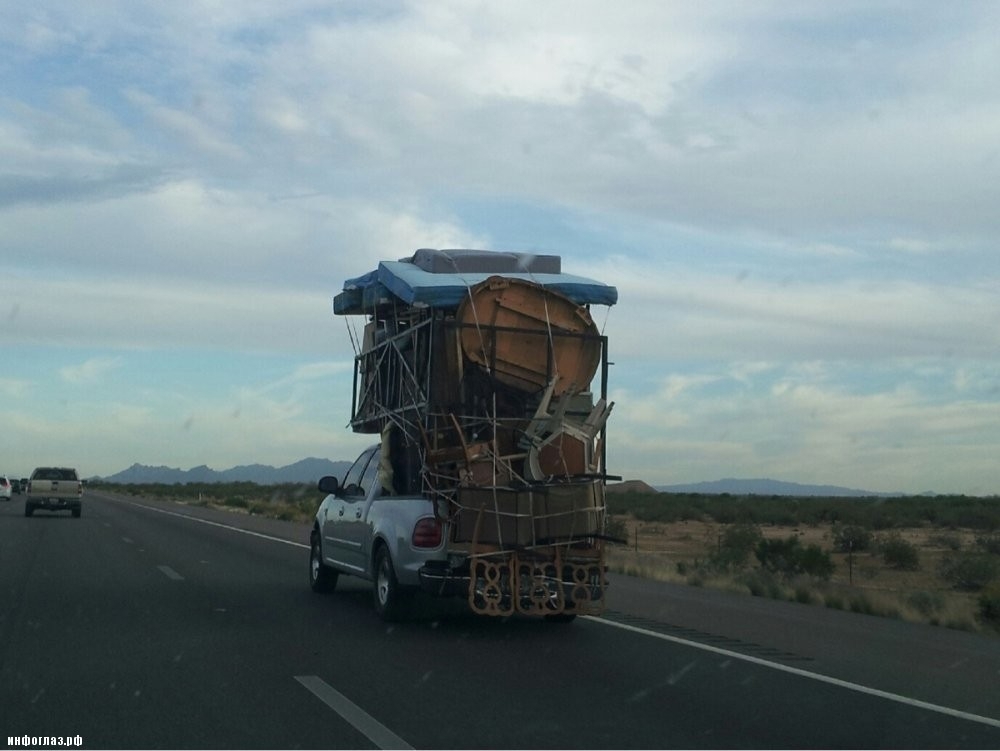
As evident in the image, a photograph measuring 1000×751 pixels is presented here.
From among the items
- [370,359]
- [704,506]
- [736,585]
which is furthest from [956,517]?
[370,359]

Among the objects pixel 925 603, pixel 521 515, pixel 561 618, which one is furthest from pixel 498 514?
pixel 925 603

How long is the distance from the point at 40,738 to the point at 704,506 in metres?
68.6

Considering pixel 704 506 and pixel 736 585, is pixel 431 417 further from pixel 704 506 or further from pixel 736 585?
pixel 704 506

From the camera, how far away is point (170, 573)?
20156 mm

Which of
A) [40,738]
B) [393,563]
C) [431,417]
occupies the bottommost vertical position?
[40,738]

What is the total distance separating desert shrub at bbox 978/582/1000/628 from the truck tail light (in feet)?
26.8

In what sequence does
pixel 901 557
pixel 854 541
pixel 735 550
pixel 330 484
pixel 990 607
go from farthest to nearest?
1. pixel 854 541
2. pixel 901 557
3. pixel 735 550
4. pixel 990 607
5. pixel 330 484

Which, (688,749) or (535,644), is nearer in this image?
(688,749)

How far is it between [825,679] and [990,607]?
7506 millimetres

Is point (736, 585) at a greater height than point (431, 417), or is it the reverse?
point (431, 417)

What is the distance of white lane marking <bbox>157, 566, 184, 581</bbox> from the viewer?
63.2 feet

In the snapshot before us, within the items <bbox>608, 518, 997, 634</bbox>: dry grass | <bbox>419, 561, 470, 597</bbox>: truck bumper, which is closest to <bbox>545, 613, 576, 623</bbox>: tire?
<bbox>419, 561, 470, 597</bbox>: truck bumper

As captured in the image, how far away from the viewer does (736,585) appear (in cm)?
2077

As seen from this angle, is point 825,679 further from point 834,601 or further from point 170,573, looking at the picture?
point 170,573
